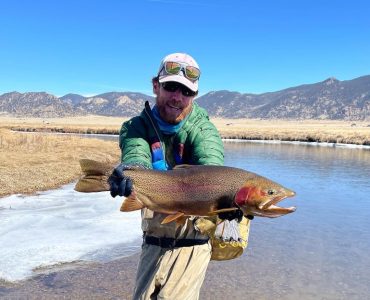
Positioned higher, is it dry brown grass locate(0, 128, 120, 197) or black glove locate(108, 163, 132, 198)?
black glove locate(108, 163, 132, 198)

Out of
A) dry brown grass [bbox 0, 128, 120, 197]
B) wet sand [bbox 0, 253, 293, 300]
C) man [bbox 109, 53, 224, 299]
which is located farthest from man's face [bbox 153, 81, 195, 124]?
dry brown grass [bbox 0, 128, 120, 197]

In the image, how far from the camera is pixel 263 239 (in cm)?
1094

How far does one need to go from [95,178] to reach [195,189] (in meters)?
0.73

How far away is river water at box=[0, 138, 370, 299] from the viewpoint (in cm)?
835

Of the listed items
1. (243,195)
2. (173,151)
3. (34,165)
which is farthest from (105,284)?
(34,165)

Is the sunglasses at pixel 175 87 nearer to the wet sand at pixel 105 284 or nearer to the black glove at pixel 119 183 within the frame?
the black glove at pixel 119 183

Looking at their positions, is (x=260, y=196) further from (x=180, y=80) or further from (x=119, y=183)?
(x=180, y=80)

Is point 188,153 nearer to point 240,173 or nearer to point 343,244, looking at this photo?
point 240,173

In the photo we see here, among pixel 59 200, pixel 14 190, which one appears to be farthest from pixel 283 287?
pixel 14 190

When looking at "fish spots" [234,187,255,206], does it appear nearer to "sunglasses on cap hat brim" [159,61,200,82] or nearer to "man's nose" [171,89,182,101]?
"man's nose" [171,89,182,101]

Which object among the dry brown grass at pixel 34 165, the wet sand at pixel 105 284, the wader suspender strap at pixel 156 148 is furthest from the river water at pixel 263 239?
the wader suspender strap at pixel 156 148

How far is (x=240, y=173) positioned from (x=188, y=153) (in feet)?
2.35

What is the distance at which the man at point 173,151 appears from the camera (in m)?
3.72

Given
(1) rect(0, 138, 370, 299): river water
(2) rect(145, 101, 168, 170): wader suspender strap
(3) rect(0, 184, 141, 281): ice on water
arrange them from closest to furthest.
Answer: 1. (2) rect(145, 101, 168, 170): wader suspender strap
2. (1) rect(0, 138, 370, 299): river water
3. (3) rect(0, 184, 141, 281): ice on water
